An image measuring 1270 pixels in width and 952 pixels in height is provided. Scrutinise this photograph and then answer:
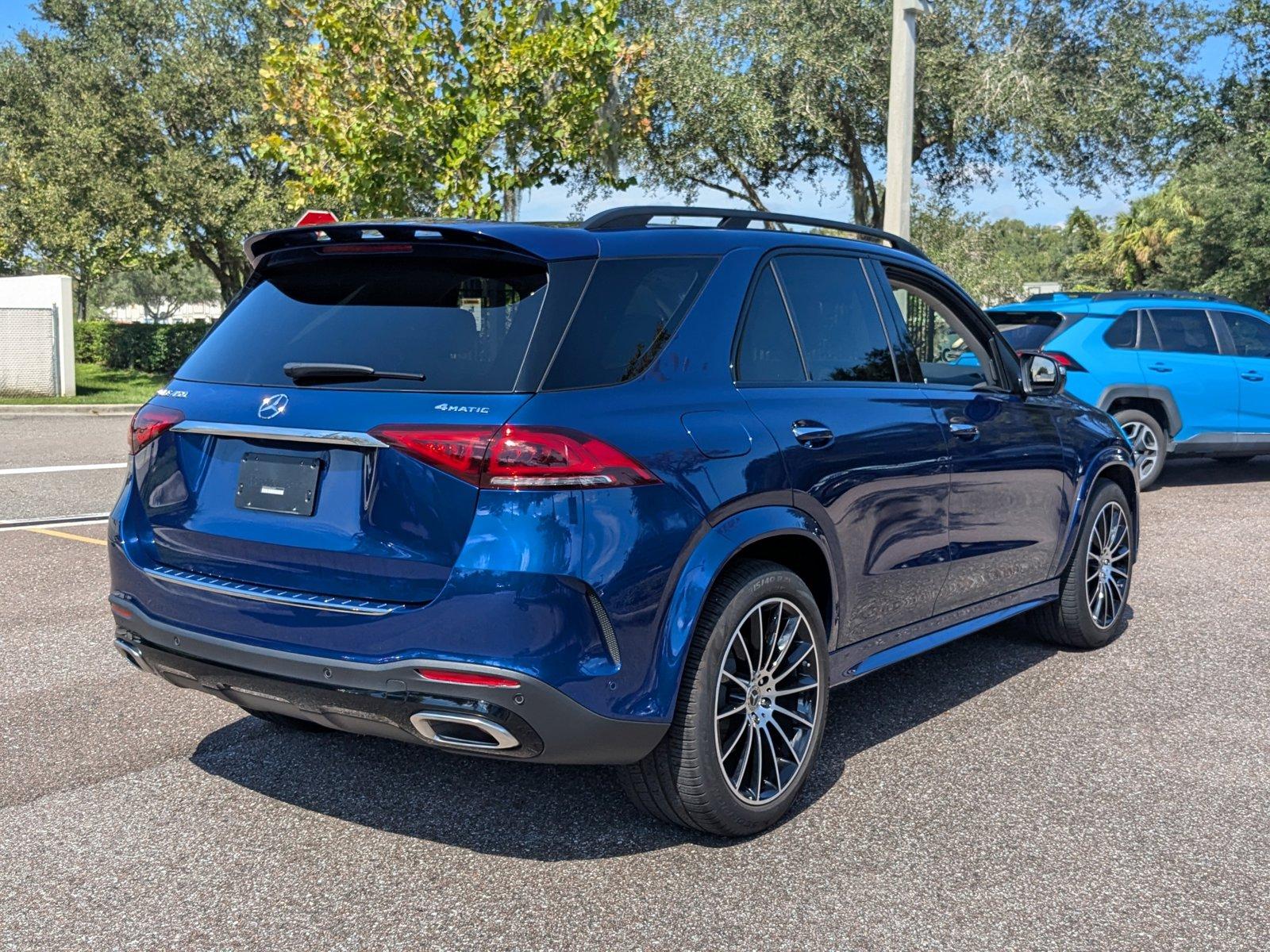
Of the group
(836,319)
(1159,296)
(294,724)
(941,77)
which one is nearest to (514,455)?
(836,319)

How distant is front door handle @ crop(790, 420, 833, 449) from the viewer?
13.3 feet

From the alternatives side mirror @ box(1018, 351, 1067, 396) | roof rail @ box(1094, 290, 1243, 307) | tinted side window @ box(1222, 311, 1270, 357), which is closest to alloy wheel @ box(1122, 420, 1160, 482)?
roof rail @ box(1094, 290, 1243, 307)

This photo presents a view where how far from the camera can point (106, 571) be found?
7812 mm

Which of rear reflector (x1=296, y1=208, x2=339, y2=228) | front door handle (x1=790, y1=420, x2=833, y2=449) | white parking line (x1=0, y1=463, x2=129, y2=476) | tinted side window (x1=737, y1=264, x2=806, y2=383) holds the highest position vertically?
rear reflector (x1=296, y1=208, x2=339, y2=228)

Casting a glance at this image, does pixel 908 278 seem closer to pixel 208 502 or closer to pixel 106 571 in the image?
pixel 208 502

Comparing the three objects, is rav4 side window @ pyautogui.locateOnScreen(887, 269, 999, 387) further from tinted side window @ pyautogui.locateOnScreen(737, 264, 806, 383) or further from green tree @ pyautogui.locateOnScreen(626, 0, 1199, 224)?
green tree @ pyautogui.locateOnScreen(626, 0, 1199, 224)

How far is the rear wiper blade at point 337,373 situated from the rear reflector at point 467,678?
30.9 inches

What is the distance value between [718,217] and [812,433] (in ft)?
2.63

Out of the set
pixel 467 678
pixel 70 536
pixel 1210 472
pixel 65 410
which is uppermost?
pixel 467 678

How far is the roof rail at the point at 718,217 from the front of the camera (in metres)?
3.88

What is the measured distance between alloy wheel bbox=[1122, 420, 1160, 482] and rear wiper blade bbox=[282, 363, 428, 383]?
9.78m

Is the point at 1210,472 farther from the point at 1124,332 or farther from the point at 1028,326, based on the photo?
the point at 1028,326

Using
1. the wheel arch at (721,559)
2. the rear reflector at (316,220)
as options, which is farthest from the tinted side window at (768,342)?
the rear reflector at (316,220)

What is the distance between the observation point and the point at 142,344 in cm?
3331
